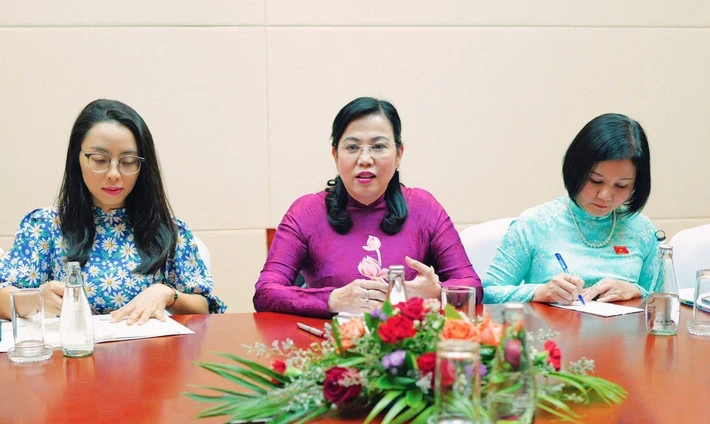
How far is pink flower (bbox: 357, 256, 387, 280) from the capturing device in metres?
2.42

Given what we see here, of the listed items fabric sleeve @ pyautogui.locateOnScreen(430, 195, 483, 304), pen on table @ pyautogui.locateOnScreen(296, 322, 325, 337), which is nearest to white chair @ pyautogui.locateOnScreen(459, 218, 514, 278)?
fabric sleeve @ pyautogui.locateOnScreen(430, 195, 483, 304)

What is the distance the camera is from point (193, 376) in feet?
5.00

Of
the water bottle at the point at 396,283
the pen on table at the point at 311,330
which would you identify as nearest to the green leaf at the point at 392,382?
the water bottle at the point at 396,283

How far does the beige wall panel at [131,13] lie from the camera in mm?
3457

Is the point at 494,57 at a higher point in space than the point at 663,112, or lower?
higher

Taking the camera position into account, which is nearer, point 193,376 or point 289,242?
point 193,376

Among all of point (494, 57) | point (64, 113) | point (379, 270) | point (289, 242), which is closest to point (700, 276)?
point (379, 270)

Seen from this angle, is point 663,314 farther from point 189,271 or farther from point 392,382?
point 189,271

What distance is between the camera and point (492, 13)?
12.1 ft

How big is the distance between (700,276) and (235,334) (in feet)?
4.01

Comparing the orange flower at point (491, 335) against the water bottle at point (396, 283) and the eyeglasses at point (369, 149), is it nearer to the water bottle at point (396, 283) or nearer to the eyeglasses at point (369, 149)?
the water bottle at point (396, 283)

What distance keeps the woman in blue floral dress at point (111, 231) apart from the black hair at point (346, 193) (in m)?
0.48

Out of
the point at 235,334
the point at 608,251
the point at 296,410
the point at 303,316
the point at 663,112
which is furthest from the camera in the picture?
the point at 663,112

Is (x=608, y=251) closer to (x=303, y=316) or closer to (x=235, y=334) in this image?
(x=303, y=316)
